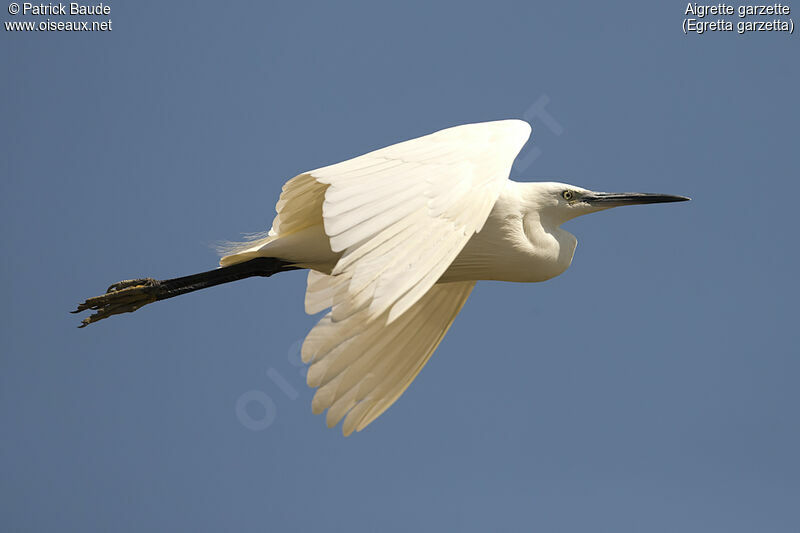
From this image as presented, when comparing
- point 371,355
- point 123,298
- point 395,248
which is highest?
point 395,248

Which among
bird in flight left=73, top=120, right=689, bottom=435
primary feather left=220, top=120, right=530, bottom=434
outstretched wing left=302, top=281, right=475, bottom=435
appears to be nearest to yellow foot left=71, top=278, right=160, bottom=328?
bird in flight left=73, top=120, right=689, bottom=435

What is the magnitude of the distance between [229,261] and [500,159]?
1.43m

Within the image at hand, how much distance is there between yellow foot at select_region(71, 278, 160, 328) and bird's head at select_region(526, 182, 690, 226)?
5.46ft

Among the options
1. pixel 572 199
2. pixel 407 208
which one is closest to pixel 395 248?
pixel 407 208

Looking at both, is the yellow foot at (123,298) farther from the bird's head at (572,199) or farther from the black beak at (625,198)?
the black beak at (625,198)

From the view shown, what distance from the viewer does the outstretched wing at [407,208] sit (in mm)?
3502

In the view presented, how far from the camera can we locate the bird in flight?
3.61 m

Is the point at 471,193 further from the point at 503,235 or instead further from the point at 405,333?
the point at 405,333

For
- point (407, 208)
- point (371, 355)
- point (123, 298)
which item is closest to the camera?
point (407, 208)

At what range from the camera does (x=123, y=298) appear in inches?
194

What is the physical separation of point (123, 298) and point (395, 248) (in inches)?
69.6

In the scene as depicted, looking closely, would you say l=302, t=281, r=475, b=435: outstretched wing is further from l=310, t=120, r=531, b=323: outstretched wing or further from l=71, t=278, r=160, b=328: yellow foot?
l=310, t=120, r=531, b=323: outstretched wing

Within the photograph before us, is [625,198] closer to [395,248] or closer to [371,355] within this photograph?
[371,355]

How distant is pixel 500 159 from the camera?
4148 mm
